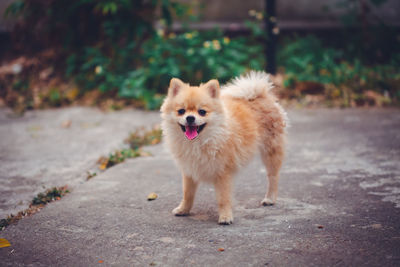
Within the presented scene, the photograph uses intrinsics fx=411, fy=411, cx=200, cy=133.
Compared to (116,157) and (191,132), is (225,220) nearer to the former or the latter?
(191,132)

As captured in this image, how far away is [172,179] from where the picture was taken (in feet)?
13.8

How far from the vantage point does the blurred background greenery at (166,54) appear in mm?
7234

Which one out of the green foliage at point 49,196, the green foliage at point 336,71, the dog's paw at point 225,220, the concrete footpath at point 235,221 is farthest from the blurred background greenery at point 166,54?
the dog's paw at point 225,220

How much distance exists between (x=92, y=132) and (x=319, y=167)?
3.28 metres

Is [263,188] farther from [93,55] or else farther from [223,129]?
[93,55]

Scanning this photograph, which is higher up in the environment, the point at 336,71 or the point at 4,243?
the point at 336,71

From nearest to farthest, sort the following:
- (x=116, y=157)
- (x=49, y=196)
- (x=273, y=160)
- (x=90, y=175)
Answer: (x=273, y=160), (x=49, y=196), (x=90, y=175), (x=116, y=157)

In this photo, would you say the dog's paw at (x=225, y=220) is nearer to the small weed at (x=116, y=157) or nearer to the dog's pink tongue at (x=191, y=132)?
the dog's pink tongue at (x=191, y=132)

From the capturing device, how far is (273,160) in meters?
3.64

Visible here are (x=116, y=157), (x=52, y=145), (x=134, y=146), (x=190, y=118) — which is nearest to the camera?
(x=190, y=118)

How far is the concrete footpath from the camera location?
263 cm

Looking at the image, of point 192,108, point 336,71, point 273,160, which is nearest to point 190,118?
point 192,108

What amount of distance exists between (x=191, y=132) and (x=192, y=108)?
0.59 ft

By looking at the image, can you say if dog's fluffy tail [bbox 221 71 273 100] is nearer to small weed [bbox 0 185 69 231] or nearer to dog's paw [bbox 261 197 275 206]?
dog's paw [bbox 261 197 275 206]
